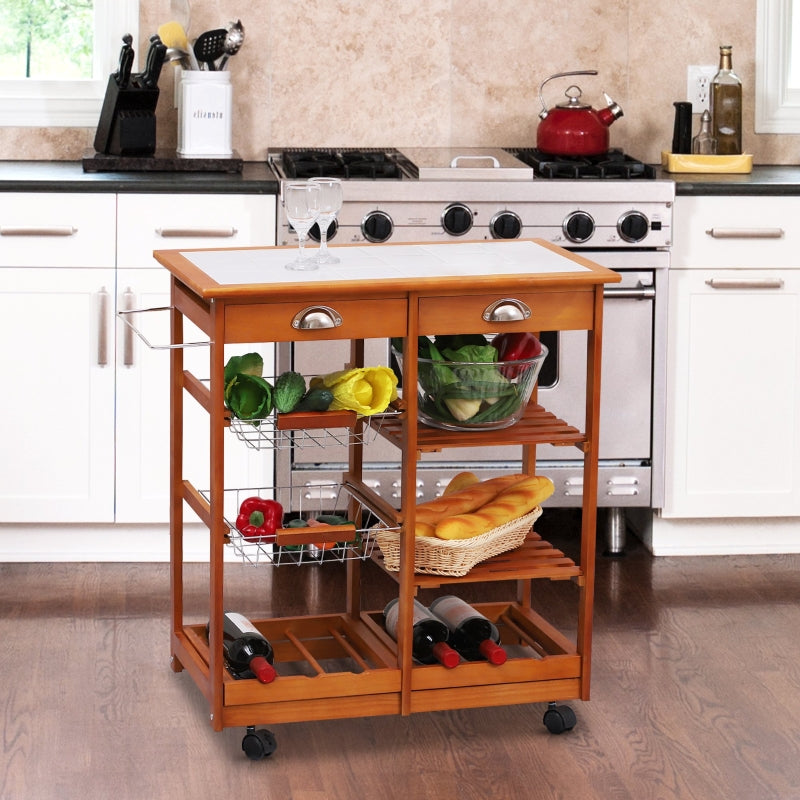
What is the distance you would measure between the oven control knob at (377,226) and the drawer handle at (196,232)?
13.4 inches

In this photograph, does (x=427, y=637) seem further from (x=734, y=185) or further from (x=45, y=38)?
(x=45, y=38)

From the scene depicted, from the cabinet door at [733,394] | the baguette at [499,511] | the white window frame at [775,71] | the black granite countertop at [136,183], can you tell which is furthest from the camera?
the white window frame at [775,71]

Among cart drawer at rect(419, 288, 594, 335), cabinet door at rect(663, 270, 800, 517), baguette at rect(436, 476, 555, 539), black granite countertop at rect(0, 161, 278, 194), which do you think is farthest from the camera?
cabinet door at rect(663, 270, 800, 517)

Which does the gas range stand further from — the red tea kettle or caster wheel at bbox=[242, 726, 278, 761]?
caster wheel at bbox=[242, 726, 278, 761]

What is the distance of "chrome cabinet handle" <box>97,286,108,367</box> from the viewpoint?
352 centimetres

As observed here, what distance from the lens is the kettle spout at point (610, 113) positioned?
12.7 feet

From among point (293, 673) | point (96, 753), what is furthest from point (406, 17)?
point (96, 753)

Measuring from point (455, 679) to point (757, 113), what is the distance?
2.37 meters

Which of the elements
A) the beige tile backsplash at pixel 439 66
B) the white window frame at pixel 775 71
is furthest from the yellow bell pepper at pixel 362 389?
the white window frame at pixel 775 71

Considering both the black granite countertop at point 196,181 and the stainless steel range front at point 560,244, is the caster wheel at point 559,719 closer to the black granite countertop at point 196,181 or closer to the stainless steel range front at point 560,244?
the stainless steel range front at point 560,244

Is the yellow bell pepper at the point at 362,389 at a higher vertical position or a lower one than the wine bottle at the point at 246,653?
higher

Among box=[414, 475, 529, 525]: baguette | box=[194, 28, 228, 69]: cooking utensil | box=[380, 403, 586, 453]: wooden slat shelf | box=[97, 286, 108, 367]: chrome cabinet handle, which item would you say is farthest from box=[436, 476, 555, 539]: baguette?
box=[194, 28, 228, 69]: cooking utensil

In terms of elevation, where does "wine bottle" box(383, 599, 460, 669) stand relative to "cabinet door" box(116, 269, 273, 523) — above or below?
below

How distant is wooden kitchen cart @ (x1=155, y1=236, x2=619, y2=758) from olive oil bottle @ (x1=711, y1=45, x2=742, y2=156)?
135 centimetres
